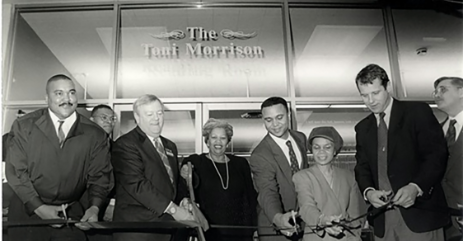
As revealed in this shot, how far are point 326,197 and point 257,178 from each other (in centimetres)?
35

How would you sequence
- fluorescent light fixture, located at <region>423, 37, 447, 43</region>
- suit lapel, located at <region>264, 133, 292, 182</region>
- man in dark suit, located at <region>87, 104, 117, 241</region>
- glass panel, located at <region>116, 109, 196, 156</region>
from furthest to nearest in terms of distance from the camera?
1. fluorescent light fixture, located at <region>423, 37, 447, 43</region>
2. glass panel, located at <region>116, 109, 196, 156</region>
3. suit lapel, located at <region>264, 133, 292, 182</region>
4. man in dark suit, located at <region>87, 104, 117, 241</region>

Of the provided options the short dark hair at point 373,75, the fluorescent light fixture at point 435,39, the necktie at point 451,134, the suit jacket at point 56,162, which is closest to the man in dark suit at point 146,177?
the suit jacket at point 56,162

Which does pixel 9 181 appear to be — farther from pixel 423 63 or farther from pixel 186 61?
pixel 423 63

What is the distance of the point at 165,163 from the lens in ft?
6.24

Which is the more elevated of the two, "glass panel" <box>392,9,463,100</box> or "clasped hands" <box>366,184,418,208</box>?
"glass panel" <box>392,9,463,100</box>

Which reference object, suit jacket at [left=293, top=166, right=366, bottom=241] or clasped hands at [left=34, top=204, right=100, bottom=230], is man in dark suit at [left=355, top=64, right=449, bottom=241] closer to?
suit jacket at [left=293, top=166, right=366, bottom=241]

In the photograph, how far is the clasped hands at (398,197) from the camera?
1692 millimetres

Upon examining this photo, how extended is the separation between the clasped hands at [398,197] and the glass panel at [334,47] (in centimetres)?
144

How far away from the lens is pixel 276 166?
2002mm

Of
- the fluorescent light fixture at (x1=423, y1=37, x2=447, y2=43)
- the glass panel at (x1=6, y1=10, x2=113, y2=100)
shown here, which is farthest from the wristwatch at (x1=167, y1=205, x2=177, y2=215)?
the fluorescent light fixture at (x1=423, y1=37, x2=447, y2=43)

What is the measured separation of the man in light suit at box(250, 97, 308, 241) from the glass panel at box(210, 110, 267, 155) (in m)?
0.90

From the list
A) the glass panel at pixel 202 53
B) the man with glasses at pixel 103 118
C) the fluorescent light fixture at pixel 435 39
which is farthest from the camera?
the fluorescent light fixture at pixel 435 39

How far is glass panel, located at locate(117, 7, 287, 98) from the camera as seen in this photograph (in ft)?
10.1

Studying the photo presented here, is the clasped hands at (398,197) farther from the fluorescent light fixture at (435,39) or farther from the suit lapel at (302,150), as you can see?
the fluorescent light fixture at (435,39)
